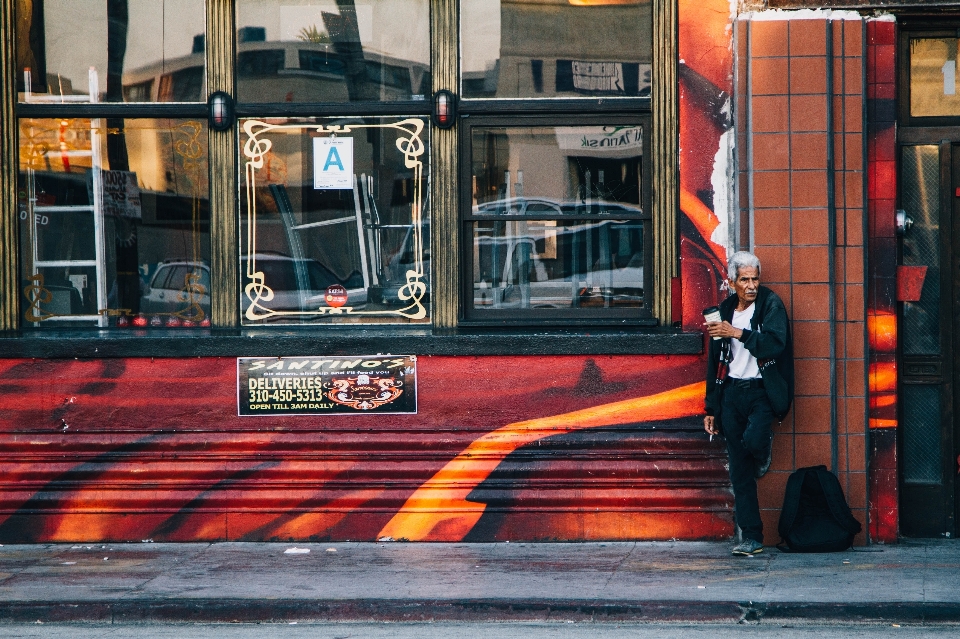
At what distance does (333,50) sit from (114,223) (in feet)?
A: 7.05

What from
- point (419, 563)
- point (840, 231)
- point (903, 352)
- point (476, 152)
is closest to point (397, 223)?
point (476, 152)

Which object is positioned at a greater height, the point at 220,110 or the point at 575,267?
the point at 220,110

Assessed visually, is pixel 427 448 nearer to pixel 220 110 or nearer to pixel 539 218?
pixel 539 218

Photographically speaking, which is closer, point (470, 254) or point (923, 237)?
point (923, 237)

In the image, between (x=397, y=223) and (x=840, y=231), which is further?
(x=397, y=223)

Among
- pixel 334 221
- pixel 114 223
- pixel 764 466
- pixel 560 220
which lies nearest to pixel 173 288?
pixel 114 223

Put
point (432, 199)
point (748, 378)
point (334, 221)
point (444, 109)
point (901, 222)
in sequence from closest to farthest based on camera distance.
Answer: point (748, 378) < point (901, 222) < point (444, 109) < point (432, 199) < point (334, 221)

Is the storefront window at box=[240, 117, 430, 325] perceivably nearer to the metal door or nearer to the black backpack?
the black backpack

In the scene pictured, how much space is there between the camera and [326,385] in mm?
8375

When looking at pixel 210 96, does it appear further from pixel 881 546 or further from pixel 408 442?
pixel 881 546

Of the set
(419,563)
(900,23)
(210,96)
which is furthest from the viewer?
(210,96)

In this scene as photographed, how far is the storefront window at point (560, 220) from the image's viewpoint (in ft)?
27.9

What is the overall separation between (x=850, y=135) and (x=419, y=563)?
422 centimetres

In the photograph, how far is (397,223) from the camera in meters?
8.62
